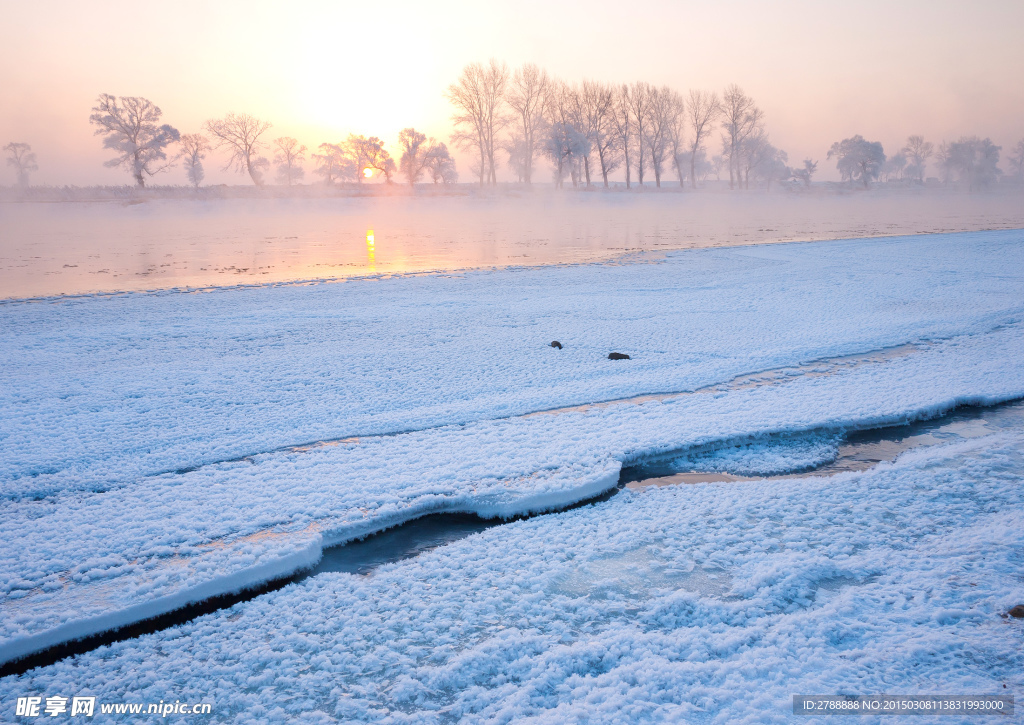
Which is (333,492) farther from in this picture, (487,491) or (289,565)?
(487,491)

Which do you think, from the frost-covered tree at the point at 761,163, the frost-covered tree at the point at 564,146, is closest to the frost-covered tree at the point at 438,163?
the frost-covered tree at the point at 564,146

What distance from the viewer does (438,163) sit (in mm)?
61094

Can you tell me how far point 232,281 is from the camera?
1110 centimetres

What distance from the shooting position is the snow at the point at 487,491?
2070 mm

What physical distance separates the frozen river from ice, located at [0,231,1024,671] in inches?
143

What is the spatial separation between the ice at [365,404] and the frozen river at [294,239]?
3.64 metres

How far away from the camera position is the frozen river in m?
12.5

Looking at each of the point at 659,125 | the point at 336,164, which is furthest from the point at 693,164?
the point at 336,164

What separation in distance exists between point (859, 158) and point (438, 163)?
4806 cm

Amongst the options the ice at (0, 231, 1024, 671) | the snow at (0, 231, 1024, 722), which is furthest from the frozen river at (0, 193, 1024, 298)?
the snow at (0, 231, 1024, 722)

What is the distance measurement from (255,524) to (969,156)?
92.2m

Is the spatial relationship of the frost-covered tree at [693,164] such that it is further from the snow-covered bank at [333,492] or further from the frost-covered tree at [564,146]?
the snow-covered bank at [333,492]

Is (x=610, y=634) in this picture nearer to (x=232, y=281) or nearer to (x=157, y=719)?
(x=157, y=719)

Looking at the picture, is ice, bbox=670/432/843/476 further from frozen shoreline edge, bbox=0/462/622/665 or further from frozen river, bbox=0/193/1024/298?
frozen river, bbox=0/193/1024/298
